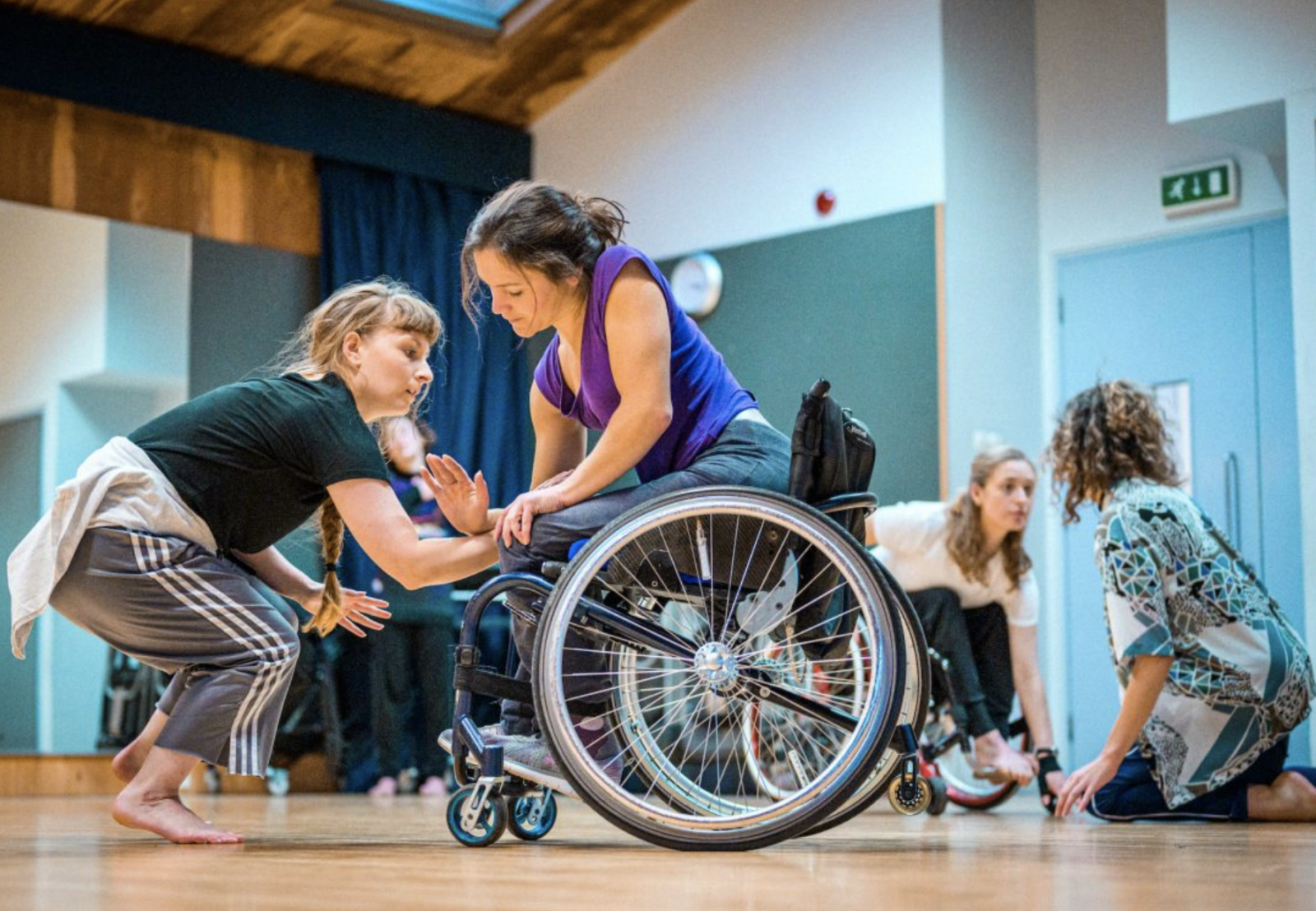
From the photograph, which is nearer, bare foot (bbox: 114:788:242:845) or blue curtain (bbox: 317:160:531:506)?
bare foot (bbox: 114:788:242:845)

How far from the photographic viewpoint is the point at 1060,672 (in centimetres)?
532

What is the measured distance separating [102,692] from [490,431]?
1.74 metres

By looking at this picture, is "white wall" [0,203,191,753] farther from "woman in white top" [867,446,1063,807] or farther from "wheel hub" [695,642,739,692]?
"wheel hub" [695,642,739,692]

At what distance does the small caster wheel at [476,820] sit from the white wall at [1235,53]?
10.6 ft

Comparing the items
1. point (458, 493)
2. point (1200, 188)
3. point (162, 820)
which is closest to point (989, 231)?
point (1200, 188)

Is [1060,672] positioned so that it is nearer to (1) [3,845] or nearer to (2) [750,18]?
(2) [750,18]

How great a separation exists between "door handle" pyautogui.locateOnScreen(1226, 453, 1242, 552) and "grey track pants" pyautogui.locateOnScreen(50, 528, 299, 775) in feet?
11.8

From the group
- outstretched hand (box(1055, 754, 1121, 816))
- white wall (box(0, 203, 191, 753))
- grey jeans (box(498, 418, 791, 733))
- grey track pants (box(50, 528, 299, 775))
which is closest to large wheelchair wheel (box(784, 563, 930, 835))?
grey jeans (box(498, 418, 791, 733))

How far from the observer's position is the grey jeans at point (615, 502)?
2008mm

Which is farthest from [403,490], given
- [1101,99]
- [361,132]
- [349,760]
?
[1101,99]

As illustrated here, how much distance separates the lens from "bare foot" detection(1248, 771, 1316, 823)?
2.98 meters

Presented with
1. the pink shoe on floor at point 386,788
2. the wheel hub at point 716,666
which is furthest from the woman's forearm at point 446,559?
the pink shoe on floor at point 386,788

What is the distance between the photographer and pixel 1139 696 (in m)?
2.74

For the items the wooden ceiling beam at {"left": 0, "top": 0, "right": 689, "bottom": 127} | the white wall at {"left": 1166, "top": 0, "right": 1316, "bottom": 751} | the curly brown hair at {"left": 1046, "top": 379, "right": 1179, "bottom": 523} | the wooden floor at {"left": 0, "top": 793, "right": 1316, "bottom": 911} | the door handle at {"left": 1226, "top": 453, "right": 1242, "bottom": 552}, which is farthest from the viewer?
the wooden ceiling beam at {"left": 0, "top": 0, "right": 689, "bottom": 127}
